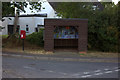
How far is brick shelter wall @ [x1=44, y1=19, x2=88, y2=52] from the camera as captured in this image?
11.3 metres

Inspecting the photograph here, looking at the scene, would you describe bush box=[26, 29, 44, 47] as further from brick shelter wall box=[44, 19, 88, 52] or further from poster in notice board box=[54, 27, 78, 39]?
brick shelter wall box=[44, 19, 88, 52]

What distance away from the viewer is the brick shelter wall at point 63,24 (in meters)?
11.3

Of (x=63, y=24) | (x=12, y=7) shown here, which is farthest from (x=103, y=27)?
(x=12, y=7)

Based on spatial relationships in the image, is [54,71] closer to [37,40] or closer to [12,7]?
[37,40]

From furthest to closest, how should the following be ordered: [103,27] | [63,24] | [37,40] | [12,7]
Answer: [37,40], [12,7], [103,27], [63,24]

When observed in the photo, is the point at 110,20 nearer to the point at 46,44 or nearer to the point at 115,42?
the point at 115,42

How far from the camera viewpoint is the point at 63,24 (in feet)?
37.2

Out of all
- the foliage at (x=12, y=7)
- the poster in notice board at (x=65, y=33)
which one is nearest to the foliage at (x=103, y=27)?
the poster in notice board at (x=65, y=33)

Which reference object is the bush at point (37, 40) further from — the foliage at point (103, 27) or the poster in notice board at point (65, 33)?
the foliage at point (103, 27)

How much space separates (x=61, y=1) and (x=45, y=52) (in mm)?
5417

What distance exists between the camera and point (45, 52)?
11.5 meters

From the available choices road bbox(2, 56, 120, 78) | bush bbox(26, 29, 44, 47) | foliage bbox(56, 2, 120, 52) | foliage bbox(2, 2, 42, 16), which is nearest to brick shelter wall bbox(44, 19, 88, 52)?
foliage bbox(56, 2, 120, 52)

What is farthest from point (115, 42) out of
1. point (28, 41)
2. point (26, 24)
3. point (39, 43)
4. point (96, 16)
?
point (26, 24)

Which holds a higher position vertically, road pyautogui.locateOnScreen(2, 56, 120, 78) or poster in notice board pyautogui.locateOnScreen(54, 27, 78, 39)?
poster in notice board pyautogui.locateOnScreen(54, 27, 78, 39)
